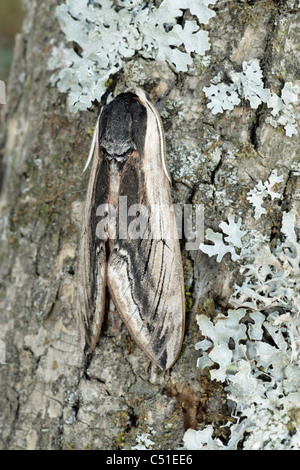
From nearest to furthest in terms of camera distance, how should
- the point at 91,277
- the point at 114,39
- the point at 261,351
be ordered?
the point at 261,351, the point at 91,277, the point at 114,39

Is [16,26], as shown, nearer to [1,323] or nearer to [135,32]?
[135,32]

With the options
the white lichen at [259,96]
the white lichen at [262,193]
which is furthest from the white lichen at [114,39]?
the white lichen at [262,193]

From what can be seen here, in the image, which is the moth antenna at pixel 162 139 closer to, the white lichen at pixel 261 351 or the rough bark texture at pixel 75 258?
the rough bark texture at pixel 75 258

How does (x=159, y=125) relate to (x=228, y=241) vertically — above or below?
above

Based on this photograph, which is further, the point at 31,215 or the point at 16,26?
the point at 16,26

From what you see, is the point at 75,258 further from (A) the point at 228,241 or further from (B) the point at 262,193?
(B) the point at 262,193

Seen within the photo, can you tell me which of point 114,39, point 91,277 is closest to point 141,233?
point 91,277
